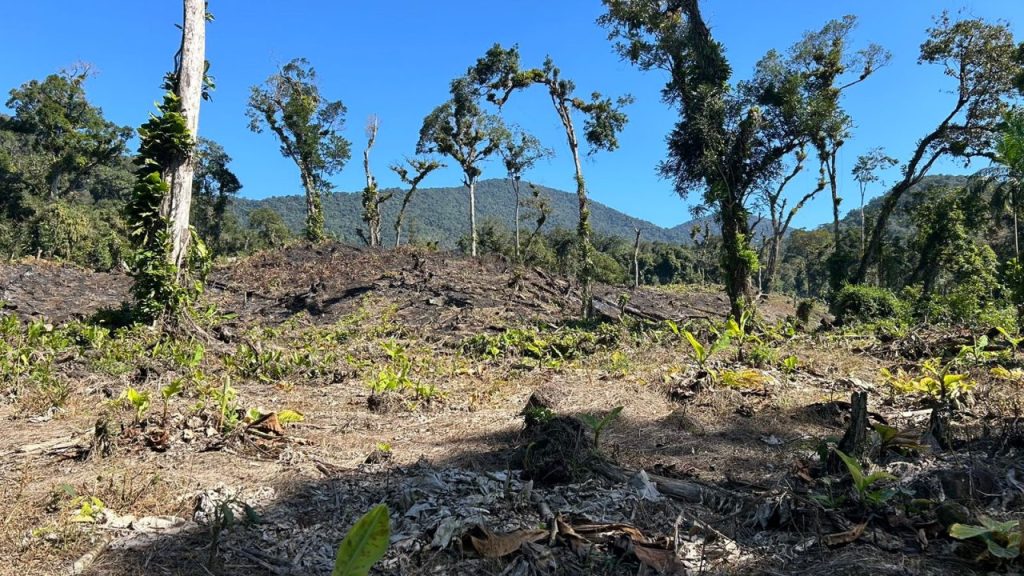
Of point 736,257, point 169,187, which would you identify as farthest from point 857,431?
point 736,257

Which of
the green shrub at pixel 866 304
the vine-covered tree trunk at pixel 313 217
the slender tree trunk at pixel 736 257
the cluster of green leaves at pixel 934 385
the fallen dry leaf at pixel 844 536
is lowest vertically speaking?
the fallen dry leaf at pixel 844 536

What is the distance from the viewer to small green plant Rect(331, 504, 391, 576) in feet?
6.23

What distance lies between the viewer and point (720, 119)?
12352mm

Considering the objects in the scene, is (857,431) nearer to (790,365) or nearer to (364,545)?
(364,545)

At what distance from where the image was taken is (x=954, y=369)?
623 centimetres

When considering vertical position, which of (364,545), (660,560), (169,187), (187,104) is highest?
(187,104)

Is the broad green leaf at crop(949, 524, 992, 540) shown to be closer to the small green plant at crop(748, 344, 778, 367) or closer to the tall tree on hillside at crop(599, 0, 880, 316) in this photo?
the small green plant at crop(748, 344, 778, 367)

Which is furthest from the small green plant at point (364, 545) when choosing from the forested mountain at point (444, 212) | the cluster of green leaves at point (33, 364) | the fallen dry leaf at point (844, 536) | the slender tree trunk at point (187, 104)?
the forested mountain at point (444, 212)

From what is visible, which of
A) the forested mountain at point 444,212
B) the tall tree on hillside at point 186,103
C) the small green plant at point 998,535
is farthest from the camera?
the forested mountain at point 444,212

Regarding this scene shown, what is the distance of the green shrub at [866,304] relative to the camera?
13344 mm

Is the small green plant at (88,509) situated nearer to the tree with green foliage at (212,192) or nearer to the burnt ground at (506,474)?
the burnt ground at (506,474)

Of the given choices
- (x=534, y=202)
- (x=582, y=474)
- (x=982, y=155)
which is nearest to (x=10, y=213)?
(x=534, y=202)

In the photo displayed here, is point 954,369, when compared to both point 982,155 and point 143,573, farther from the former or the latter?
point 982,155

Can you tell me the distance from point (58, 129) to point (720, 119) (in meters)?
31.3
